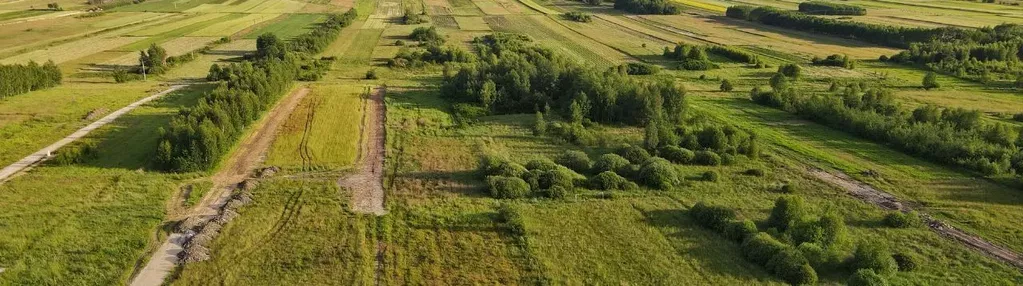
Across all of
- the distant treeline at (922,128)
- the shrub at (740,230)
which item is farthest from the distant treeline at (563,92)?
the shrub at (740,230)

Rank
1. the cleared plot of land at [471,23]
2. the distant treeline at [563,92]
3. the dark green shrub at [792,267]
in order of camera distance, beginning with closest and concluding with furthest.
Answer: the dark green shrub at [792,267]
the distant treeline at [563,92]
the cleared plot of land at [471,23]

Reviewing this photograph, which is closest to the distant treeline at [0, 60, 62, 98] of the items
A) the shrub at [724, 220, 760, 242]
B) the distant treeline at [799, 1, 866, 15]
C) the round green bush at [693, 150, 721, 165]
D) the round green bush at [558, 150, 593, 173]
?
the round green bush at [558, 150, 593, 173]

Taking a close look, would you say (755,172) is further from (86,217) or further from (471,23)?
(471,23)

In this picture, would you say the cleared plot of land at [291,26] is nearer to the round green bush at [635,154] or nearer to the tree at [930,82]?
the round green bush at [635,154]

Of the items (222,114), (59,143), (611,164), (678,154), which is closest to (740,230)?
(611,164)

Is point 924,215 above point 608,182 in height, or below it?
below
